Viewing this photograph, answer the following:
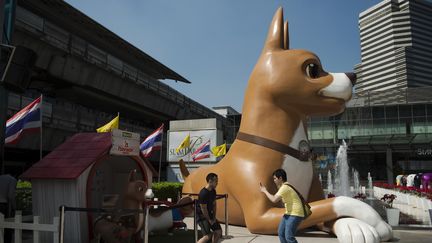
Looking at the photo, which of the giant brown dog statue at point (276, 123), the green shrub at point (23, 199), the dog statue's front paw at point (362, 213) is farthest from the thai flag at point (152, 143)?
the dog statue's front paw at point (362, 213)

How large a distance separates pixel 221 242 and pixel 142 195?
163 cm

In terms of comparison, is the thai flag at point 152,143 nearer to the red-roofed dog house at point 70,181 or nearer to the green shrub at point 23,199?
the green shrub at point 23,199

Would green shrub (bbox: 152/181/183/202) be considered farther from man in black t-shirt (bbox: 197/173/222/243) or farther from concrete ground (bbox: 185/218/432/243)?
man in black t-shirt (bbox: 197/173/222/243)

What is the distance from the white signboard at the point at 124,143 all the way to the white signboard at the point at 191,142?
14158 millimetres

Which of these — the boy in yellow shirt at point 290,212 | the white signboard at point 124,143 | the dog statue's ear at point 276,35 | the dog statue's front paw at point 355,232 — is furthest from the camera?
the dog statue's ear at point 276,35

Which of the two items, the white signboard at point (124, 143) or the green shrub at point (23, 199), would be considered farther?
the green shrub at point (23, 199)

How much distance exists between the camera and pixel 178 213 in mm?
8867

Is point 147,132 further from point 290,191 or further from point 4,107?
point 290,191

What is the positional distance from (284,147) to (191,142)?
1513 cm

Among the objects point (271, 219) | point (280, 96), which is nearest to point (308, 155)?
point (280, 96)

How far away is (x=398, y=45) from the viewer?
435 feet

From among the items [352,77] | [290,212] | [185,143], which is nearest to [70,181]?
[290,212]

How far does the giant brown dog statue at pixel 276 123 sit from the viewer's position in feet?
24.6

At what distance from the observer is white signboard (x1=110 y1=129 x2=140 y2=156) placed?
23.9 feet
